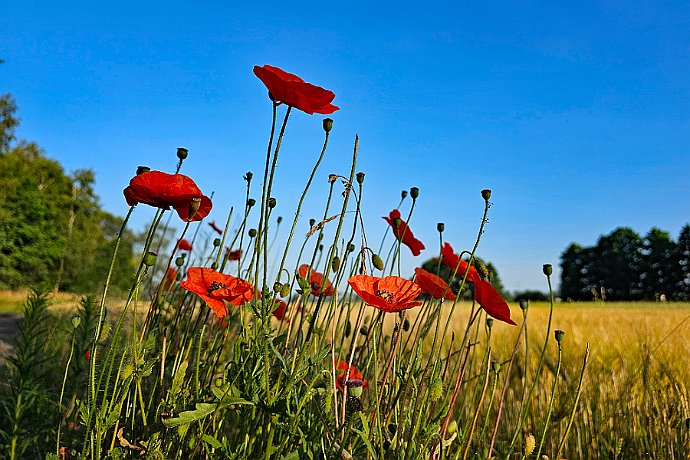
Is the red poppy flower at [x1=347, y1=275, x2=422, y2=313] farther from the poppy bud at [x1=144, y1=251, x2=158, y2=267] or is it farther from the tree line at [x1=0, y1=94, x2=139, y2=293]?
the tree line at [x1=0, y1=94, x2=139, y2=293]

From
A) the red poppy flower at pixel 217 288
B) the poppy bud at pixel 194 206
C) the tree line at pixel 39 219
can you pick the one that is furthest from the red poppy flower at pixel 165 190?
the tree line at pixel 39 219

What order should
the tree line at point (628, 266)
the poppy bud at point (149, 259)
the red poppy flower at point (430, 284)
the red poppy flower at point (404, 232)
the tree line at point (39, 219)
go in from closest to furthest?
Result: 1. the poppy bud at point (149, 259)
2. the red poppy flower at point (430, 284)
3. the red poppy flower at point (404, 232)
4. the tree line at point (39, 219)
5. the tree line at point (628, 266)

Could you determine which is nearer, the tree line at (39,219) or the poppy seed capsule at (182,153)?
the poppy seed capsule at (182,153)

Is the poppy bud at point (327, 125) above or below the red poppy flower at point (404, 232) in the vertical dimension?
above

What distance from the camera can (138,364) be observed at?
40.3 inches

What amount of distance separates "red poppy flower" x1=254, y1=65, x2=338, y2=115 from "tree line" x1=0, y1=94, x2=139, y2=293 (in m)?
15.9

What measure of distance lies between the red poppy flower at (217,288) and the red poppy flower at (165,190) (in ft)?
0.50

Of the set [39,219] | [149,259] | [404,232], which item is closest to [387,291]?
[404,232]

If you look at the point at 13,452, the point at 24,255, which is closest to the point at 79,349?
the point at 13,452

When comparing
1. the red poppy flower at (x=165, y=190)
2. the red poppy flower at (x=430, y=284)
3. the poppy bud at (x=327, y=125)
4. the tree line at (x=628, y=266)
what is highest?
the tree line at (x=628, y=266)

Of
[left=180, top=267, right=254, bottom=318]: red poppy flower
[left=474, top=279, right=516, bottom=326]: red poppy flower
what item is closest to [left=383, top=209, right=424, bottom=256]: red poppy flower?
[left=474, top=279, right=516, bottom=326]: red poppy flower

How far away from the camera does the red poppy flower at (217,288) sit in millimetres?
1053

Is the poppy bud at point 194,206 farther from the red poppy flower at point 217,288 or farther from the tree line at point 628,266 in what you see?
the tree line at point 628,266

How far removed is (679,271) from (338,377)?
29035 millimetres
